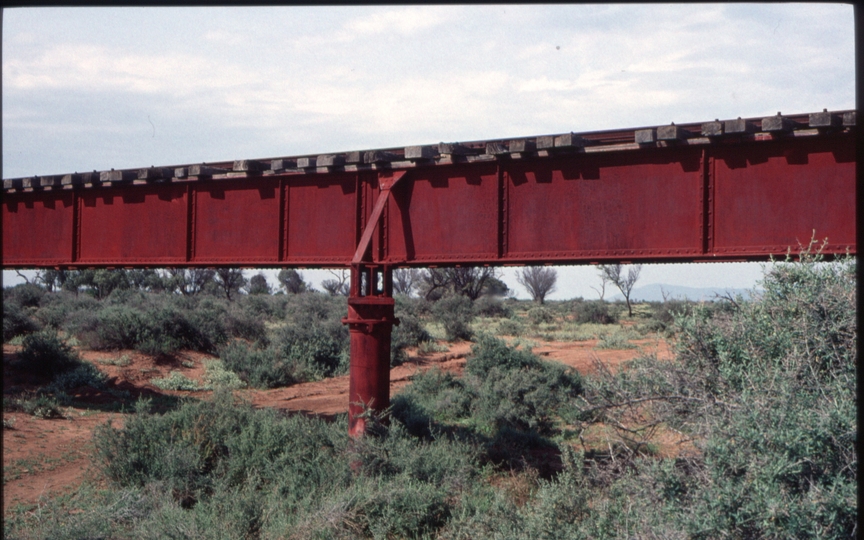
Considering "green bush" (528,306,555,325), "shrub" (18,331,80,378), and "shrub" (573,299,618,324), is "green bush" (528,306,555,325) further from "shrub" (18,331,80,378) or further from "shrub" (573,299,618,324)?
"shrub" (18,331,80,378)

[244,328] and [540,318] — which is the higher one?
[244,328]

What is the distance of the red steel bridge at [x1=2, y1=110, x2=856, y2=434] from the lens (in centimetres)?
995

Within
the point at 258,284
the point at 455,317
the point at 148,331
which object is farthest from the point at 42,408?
the point at 258,284

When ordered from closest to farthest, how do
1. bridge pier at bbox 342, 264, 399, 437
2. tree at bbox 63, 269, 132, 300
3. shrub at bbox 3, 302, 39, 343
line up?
bridge pier at bbox 342, 264, 399, 437
shrub at bbox 3, 302, 39, 343
tree at bbox 63, 269, 132, 300

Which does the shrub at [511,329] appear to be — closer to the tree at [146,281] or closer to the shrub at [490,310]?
the shrub at [490,310]

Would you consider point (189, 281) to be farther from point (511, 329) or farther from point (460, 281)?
point (511, 329)

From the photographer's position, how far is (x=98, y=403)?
17.8 m

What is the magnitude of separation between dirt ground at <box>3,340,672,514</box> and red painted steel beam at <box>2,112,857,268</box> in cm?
202

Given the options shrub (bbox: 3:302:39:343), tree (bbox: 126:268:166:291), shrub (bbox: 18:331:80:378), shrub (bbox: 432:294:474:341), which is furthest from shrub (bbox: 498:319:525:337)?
tree (bbox: 126:268:166:291)

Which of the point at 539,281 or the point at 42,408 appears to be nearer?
A: the point at 42,408

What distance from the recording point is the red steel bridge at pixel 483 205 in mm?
9945

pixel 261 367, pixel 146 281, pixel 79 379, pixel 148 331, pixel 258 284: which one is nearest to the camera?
pixel 79 379

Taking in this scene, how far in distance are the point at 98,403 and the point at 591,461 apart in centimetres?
1379

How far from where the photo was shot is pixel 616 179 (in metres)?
11.0
